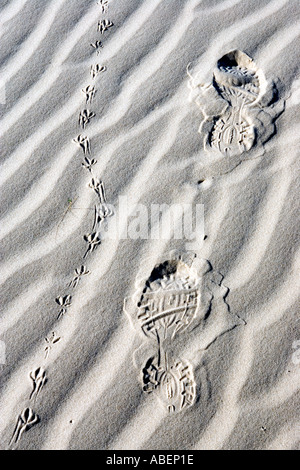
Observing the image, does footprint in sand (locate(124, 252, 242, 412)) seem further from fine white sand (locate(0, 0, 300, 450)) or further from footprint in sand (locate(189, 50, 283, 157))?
footprint in sand (locate(189, 50, 283, 157))

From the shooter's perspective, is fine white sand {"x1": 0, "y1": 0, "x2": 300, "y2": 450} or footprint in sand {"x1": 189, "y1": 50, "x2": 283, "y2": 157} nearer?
fine white sand {"x1": 0, "y1": 0, "x2": 300, "y2": 450}

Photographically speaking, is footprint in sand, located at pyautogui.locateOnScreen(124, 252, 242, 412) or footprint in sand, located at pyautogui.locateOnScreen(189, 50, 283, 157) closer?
footprint in sand, located at pyautogui.locateOnScreen(124, 252, 242, 412)

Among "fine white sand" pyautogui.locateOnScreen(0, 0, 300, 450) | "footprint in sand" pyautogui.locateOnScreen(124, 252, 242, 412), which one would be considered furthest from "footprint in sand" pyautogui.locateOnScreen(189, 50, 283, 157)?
"footprint in sand" pyautogui.locateOnScreen(124, 252, 242, 412)

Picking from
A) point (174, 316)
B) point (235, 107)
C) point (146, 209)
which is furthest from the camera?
point (235, 107)

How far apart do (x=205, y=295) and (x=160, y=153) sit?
55cm

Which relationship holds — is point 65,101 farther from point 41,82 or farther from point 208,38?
point 208,38

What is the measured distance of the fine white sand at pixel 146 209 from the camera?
1.48 metres

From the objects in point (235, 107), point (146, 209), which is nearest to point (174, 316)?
point (146, 209)

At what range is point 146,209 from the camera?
5.75 feet

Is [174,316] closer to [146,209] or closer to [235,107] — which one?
[146,209]

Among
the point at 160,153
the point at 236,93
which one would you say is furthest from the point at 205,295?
the point at 236,93

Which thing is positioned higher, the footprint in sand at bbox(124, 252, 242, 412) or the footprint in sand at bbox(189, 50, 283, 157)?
the footprint in sand at bbox(189, 50, 283, 157)

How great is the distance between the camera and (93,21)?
7.09 ft

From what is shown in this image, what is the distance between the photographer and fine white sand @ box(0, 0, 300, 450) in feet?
4.84
